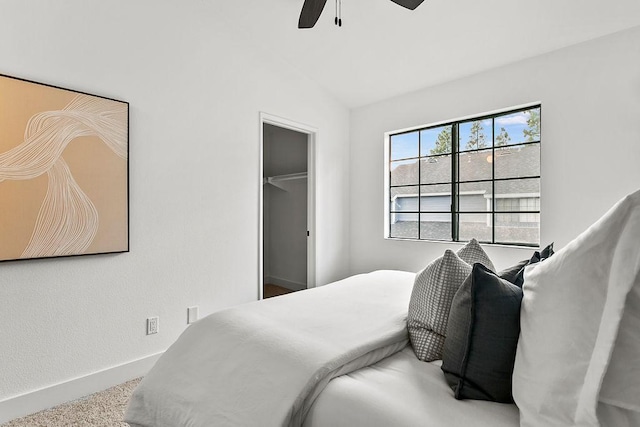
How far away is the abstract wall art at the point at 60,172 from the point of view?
1903 millimetres

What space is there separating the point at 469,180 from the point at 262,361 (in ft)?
9.35

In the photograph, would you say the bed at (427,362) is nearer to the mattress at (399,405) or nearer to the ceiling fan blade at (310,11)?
the mattress at (399,405)

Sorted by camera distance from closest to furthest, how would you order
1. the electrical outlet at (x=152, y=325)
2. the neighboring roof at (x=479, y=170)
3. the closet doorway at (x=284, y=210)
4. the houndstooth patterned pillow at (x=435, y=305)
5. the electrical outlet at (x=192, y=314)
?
1. the houndstooth patterned pillow at (x=435, y=305)
2. the electrical outlet at (x=152, y=325)
3. the electrical outlet at (x=192, y=314)
4. the neighboring roof at (x=479, y=170)
5. the closet doorway at (x=284, y=210)

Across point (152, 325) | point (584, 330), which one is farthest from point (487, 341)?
point (152, 325)

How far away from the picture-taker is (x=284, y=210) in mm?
5113

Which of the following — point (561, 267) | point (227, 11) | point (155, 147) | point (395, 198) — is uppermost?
point (227, 11)

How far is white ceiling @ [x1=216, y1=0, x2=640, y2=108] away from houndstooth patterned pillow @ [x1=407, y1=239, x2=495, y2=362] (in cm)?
211

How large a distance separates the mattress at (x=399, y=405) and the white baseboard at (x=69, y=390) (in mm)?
1906

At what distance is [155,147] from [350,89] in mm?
2204

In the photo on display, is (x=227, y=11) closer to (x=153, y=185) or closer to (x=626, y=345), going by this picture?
→ (x=153, y=185)

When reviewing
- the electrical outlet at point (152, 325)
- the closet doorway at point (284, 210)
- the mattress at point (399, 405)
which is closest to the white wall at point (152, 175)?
the electrical outlet at point (152, 325)

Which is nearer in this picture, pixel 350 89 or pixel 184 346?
pixel 184 346

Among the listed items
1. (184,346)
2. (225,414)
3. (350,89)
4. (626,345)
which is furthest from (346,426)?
(350,89)

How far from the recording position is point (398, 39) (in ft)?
9.65
